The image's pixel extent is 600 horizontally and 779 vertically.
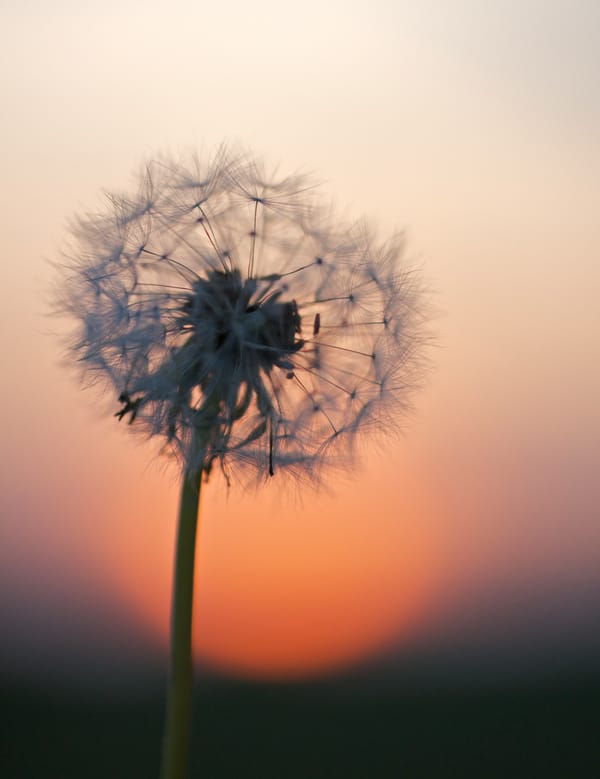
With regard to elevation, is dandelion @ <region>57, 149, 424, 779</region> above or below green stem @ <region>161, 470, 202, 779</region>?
above

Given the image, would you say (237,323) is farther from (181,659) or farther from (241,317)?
(181,659)

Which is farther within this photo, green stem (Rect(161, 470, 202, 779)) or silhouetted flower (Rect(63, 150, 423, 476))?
silhouetted flower (Rect(63, 150, 423, 476))

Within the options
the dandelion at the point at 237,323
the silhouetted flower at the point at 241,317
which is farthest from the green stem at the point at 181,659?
the silhouetted flower at the point at 241,317

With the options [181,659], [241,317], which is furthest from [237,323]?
[181,659]

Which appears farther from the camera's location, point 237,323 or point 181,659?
point 237,323

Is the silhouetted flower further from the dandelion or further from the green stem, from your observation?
the green stem

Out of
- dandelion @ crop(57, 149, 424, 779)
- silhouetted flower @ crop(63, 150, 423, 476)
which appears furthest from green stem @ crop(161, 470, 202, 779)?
silhouetted flower @ crop(63, 150, 423, 476)
